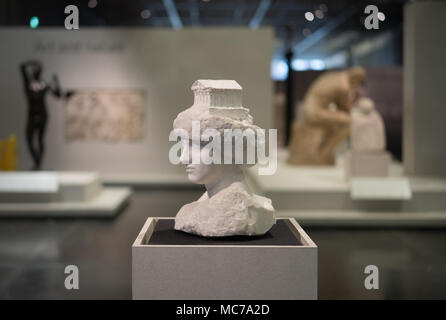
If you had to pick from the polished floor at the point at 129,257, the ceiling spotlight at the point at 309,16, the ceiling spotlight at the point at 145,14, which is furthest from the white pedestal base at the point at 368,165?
the ceiling spotlight at the point at 309,16

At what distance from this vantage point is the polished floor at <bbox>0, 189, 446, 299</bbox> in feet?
12.3

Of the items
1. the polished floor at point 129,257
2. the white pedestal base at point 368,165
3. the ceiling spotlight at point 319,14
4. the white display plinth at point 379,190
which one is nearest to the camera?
the ceiling spotlight at point 319,14

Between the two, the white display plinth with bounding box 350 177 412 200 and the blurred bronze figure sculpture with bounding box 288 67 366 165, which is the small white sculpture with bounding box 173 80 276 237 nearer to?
the white display plinth with bounding box 350 177 412 200

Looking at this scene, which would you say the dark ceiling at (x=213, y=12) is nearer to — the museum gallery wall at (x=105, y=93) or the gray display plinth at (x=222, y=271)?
the gray display plinth at (x=222, y=271)

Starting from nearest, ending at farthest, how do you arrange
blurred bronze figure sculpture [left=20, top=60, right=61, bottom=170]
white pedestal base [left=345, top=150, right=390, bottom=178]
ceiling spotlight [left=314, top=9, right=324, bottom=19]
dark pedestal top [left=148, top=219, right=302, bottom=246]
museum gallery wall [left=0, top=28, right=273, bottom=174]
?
dark pedestal top [left=148, top=219, right=302, bottom=246]
ceiling spotlight [left=314, top=9, right=324, bottom=19]
white pedestal base [left=345, top=150, right=390, bottom=178]
blurred bronze figure sculpture [left=20, top=60, right=61, bottom=170]
museum gallery wall [left=0, top=28, right=273, bottom=174]

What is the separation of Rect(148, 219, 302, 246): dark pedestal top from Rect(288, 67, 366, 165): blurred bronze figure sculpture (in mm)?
5309

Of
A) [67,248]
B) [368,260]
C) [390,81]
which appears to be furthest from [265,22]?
[390,81]

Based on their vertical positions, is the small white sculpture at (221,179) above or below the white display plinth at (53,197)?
above

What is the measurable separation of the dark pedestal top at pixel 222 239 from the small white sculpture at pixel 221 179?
3cm

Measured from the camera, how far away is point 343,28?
422 cm

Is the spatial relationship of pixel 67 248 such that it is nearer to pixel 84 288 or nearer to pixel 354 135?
pixel 84 288

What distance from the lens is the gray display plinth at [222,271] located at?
108 inches

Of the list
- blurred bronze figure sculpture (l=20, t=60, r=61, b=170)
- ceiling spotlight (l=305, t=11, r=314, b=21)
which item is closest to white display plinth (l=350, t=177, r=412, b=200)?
ceiling spotlight (l=305, t=11, r=314, b=21)
